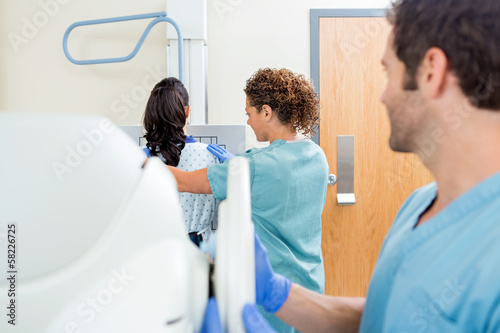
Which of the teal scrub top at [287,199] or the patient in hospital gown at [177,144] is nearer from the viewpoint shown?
the teal scrub top at [287,199]

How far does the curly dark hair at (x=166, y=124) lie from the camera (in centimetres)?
146

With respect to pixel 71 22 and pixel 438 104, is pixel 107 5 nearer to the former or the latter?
pixel 71 22

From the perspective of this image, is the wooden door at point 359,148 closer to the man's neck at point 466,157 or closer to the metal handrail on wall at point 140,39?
the metal handrail on wall at point 140,39

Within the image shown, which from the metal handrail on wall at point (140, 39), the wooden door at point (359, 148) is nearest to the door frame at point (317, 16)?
the wooden door at point (359, 148)

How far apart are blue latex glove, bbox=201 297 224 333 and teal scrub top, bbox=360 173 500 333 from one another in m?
0.28

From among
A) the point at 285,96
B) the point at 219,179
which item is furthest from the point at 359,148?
the point at 219,179

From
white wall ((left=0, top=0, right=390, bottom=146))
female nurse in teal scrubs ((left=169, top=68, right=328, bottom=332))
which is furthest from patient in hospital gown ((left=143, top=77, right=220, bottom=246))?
white wall ((left=0, top=0, right=390, bottom=146))

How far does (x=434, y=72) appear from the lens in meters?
Answer: 0.53

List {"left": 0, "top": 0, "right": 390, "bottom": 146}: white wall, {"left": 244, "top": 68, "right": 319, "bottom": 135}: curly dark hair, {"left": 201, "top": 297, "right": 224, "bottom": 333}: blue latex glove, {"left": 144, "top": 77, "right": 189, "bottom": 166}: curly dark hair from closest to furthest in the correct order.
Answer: {"left": 201, "top": 297, "right": 224, "bottom": 333}: blue latex glove → {"left": 244, "top": 68, "right": 319, "bottom": 135}: curly dark hair → {"left": 144, "top": 77, "right": 189, "bottom": 166}: curly dark hair → {"left": 0, "top": 0, "right": 390, "bottom": 146}: white wall

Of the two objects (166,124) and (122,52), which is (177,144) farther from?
(122,52)

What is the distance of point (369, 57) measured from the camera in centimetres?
208

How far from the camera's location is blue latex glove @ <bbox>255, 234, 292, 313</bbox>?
64 cm

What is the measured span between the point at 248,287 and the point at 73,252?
0.16 m

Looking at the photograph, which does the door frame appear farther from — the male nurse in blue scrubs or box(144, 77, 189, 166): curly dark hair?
the male nurse in blue scrubs
